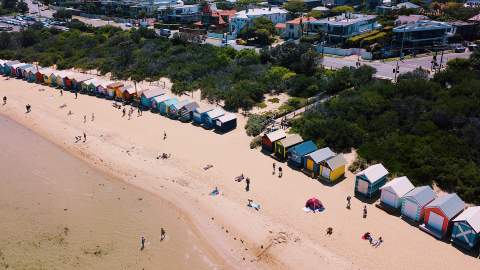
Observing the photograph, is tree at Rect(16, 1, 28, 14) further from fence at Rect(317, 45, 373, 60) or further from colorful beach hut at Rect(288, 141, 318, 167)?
colorful beach hut at Rect(288, 141, 318, 167)

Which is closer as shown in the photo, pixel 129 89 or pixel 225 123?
pixel 225 123

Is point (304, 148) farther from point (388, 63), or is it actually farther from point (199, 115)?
point (388, 63)

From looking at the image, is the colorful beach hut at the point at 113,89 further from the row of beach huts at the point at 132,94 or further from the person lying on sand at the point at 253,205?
the person lying on sand at the point at 253,205

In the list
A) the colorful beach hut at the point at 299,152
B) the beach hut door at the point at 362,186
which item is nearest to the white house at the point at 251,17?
the colorful beach hut at the point at 299,152

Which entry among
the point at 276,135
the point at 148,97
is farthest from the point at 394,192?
the point at 148,97

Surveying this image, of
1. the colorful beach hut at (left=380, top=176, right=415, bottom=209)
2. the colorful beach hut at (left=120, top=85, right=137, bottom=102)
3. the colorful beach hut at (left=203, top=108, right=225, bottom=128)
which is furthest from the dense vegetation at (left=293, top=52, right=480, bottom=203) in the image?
the colorful beach hut at (left=120, top=85, right=137, bottom=102)
